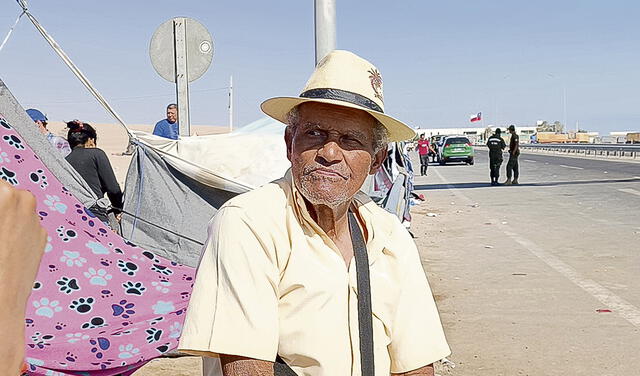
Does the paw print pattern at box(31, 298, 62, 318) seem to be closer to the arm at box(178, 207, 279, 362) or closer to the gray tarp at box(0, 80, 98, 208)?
the gray tarp at box(0, 80, 98, 208)

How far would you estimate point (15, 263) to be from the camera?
1127 mm

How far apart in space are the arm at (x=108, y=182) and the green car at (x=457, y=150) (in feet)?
116

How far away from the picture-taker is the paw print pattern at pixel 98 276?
14.3 feet

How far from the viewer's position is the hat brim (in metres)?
2.25

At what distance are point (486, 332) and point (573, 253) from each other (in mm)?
4229

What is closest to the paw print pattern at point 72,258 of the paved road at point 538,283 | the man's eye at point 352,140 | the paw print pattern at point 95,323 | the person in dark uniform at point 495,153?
the paw print pattern at point 95,323

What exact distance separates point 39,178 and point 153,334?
1132 millimetres

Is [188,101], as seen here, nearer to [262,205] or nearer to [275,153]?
[275,153]

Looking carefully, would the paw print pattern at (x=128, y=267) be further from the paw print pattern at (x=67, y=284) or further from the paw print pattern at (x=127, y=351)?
the paw print pattern at (x=127, y=351)

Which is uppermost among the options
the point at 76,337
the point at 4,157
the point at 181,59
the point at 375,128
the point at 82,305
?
the point at 181,59

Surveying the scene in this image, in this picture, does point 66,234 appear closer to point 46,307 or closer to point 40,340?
point 46,307

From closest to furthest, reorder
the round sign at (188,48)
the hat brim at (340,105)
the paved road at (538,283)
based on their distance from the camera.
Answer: the hat brim at (340,105) → the paved road at (538,283) → the round sign at (188,48)

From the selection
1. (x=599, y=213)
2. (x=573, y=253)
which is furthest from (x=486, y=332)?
(x=599, y=213)

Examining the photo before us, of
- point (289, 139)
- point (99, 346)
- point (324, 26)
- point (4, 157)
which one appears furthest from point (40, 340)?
point (324, 26)
